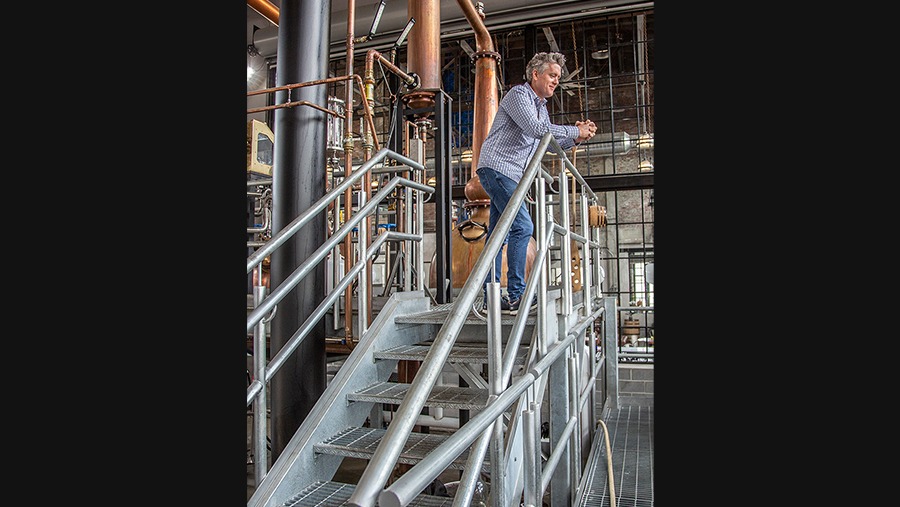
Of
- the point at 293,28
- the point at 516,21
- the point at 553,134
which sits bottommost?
the point at 553,134

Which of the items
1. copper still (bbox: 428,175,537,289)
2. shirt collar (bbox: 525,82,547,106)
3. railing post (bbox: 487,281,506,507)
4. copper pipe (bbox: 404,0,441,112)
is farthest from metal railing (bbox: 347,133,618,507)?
Result: copper still (bbox: 428,175,537,289)

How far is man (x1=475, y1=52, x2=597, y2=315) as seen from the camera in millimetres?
3980

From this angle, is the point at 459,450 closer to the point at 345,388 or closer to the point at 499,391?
the point at 499,391

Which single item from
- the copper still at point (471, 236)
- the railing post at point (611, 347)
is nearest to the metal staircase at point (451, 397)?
the railing post at point (611, 347)

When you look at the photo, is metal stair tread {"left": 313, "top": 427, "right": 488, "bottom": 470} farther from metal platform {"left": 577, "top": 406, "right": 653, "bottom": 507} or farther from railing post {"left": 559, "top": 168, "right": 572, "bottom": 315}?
metal platform {"left": 577, "top": 406, "right": 653, "bottom": 507}

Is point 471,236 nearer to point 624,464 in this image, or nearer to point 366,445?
point 624,464

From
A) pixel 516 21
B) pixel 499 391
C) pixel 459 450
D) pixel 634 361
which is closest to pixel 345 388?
pixel 499 391

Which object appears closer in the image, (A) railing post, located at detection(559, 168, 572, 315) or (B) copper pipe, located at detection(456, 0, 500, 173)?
(A) railing post, located at detection(559, 168, 572, 315)

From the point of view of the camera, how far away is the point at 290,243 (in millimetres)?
3984

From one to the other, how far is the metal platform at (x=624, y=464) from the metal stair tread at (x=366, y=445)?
54.6 inches

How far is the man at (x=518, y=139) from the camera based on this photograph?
398 cm

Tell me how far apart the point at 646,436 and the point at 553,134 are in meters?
3.50

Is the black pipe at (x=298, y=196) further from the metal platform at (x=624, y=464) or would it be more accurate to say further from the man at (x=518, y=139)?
the metal platform at (x=624, y=464)

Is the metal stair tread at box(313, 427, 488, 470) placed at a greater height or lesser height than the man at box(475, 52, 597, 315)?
lesser
